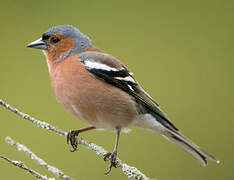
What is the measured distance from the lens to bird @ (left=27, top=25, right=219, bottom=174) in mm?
3453

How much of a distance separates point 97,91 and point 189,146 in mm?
1031

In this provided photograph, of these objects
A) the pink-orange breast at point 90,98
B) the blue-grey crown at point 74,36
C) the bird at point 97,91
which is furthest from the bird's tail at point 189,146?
the blue-grey crown at point 74,36

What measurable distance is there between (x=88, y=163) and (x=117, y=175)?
0.43 m

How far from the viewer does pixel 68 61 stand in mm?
3762

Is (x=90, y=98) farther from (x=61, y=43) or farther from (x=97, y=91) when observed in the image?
(x=61, y=43)

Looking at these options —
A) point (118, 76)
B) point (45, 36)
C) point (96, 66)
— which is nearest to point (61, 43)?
point (45, 36)

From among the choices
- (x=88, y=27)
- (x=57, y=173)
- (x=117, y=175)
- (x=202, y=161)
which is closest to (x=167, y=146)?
(x=117, y=175)

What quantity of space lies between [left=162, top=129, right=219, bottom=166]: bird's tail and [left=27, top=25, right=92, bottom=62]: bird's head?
1.25 metres

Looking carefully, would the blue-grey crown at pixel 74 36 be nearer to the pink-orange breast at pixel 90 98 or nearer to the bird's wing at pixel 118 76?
the bird's wing at pixel 118 76

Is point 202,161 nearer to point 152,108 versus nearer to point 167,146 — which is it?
point 152,108

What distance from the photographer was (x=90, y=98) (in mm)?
3426

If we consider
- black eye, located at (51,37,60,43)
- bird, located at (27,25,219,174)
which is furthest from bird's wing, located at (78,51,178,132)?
black eye, located at (51,37,60,43)

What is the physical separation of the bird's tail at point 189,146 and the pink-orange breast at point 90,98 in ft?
1.49

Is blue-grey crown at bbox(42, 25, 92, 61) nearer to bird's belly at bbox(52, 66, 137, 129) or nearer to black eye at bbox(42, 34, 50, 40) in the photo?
black eye at bbox(42, 34, 50, 40)
